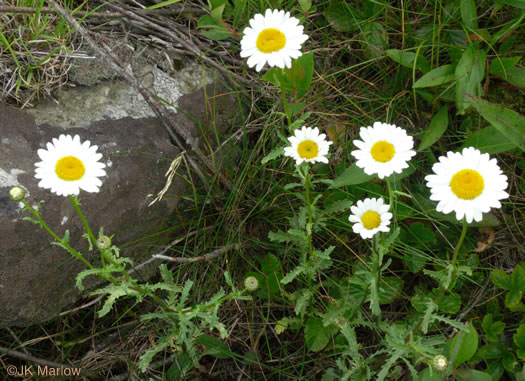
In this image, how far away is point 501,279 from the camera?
2.22m

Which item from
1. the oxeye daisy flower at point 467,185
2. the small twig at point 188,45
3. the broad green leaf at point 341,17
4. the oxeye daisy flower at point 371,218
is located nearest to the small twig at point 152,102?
the small twig at point 188,45

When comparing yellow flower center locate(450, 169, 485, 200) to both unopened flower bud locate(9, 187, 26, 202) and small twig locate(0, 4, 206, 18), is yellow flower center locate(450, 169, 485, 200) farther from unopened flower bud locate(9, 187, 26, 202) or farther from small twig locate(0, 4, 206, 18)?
small twig locate(0, 4, 206, 18)

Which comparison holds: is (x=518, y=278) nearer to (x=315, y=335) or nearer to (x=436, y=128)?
(x=436, y=128)

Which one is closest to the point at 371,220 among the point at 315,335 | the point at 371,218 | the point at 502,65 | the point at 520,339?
the point at 371,218

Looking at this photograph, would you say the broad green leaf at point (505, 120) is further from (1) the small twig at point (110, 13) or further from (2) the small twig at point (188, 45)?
(1) the small twig at point (110, 13)

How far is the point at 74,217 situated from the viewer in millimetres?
2107

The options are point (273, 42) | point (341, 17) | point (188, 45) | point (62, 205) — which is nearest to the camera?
point (273, 42)

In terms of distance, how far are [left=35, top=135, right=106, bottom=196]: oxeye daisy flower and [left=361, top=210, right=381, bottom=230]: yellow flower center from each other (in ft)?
2.97

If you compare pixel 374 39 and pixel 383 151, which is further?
pixel 374 39

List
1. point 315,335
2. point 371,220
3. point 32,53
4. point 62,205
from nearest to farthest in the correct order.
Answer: point 371,220 → point 62,205 → point 315,335 → point 32,53

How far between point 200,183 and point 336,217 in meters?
0.68

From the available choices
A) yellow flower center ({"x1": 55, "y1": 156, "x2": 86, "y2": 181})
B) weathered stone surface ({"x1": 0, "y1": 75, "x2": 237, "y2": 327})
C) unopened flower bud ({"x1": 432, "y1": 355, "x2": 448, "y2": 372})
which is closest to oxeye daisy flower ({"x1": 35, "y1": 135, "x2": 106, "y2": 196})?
yellow flower center ({"x1": 55, "y1": 156, "x2": 86, "y2": 181})

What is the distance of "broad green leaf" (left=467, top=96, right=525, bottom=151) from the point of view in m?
2.12

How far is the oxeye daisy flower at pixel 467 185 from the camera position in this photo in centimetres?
163
